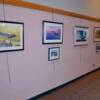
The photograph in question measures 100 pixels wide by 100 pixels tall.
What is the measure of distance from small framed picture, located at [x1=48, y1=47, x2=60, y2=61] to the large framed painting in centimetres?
96

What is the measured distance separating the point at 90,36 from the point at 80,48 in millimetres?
907

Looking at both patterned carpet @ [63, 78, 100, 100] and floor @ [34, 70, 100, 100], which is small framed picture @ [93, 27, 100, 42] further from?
patterned carpet @ [63, 78, 100, 100]

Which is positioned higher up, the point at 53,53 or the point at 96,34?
the point at 96,34

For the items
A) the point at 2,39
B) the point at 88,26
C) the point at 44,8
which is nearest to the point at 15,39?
the point at 2,39

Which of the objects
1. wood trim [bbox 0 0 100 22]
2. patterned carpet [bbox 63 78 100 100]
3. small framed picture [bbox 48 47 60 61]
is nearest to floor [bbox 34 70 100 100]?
patterned carpet [bbox 63 78 100 100]

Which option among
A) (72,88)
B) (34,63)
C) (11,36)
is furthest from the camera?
(72,88)

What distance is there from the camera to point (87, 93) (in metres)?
4.14

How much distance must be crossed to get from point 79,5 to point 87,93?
2.86 meters

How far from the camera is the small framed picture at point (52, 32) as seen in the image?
3.89m

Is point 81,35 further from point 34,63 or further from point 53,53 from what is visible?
point 34,63

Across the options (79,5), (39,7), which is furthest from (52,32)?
(79,5)

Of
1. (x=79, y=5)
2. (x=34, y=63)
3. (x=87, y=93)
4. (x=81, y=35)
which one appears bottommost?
(x=87, y=93)

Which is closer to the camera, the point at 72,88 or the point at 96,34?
the point at 72,88

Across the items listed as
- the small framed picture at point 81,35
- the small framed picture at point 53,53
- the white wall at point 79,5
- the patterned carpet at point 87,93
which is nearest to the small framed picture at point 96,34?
the white wall at point 79,5
